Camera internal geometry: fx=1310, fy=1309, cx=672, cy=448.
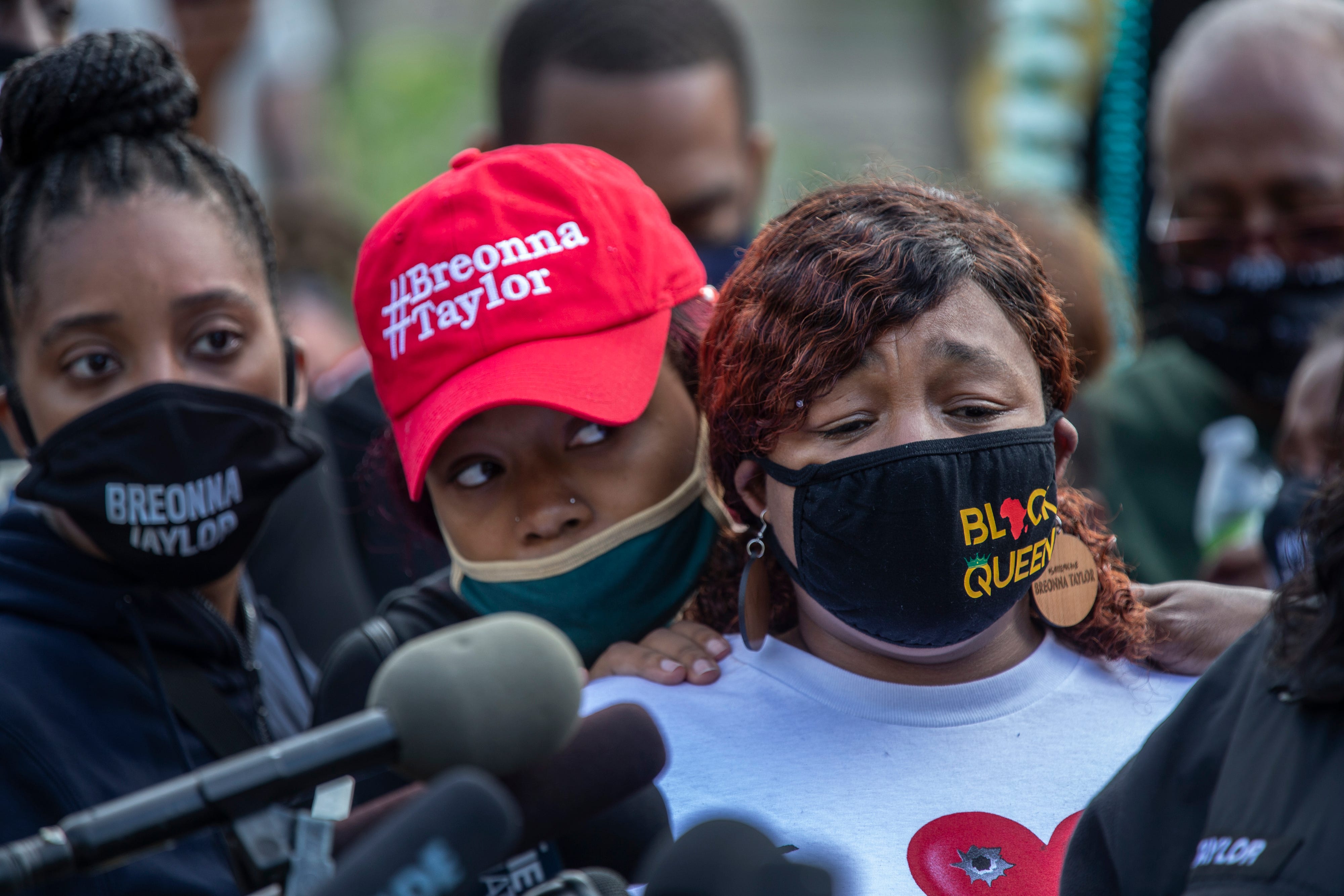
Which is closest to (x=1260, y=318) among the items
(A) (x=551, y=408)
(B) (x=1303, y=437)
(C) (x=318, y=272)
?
(B) (x=1303, y=437)

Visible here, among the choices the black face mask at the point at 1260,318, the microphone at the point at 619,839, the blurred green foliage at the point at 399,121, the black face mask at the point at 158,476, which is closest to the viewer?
the microphone at the point at 619,839

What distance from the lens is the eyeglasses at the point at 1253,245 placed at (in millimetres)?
4262

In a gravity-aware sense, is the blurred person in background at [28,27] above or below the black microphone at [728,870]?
→ above

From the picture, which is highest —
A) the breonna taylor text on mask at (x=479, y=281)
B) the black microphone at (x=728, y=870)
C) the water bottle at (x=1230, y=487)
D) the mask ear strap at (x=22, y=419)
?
the breonna taylor text on mask at (x=479, y=281)

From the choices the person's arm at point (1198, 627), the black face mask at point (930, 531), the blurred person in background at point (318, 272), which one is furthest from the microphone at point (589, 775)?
the blurred person in background at point (318, 272)

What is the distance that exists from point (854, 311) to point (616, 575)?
2.35ft

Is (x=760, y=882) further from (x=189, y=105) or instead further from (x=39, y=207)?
(x=189, y=105)

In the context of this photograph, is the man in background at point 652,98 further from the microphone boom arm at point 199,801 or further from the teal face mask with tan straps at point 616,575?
the microphone boom arm at point 199,801

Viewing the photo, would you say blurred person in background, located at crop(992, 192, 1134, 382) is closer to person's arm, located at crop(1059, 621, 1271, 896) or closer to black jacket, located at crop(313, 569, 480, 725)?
black jacket, located at crop(313, 569, 480, 725)

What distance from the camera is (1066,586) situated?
2354 mm

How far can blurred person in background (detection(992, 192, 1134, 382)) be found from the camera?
453 cm

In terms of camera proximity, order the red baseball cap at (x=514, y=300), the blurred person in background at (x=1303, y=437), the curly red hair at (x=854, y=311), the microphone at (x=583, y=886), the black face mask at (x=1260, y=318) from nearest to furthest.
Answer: the microphone at (x=583, y=886), the curly red hair at (x=854, y=311), the red baseball cap at (x=514, y=300), the blurred person in background at (x=1303, y=437), the black face mask at (x=1260, y=318)

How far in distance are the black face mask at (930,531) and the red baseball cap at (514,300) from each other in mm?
478

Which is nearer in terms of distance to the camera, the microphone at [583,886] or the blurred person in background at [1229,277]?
the microphone at [583,886]
